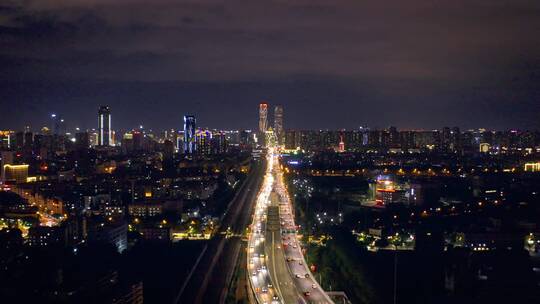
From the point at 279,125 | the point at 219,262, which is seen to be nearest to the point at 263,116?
the point at 279,125

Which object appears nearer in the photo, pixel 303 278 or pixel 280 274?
pixel 303 278

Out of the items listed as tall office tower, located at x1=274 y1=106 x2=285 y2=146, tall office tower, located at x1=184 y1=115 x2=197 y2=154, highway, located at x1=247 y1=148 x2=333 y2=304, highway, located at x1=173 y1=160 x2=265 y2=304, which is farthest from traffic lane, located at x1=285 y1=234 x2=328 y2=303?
tall office tower, located at x1=274 y1=106 x2=285 y2=146

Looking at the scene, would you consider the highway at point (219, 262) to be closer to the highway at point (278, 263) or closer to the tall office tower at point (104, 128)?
the highway at point (278, 263)

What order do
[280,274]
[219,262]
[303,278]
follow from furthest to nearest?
1. [219,262]
2. [280,274]
3. [303,278]

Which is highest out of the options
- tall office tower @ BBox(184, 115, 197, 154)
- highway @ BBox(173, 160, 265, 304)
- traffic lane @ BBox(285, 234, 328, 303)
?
tall office tower @ BBox(184, 115, 197, 154)

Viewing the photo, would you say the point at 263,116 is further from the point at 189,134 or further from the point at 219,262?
the point at 219,262

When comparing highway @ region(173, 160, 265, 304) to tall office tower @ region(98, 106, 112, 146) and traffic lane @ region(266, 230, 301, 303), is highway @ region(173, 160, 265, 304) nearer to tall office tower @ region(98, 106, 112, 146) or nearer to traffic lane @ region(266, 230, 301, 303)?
traffic lane @ region(266, 230, 301, 303)

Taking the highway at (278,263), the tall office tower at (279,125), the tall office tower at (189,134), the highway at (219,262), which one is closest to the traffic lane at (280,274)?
the highway at (278,263)

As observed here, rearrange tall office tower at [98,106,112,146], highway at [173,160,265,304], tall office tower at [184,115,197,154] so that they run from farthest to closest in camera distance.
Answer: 1. tall office tower at [98,106,112,146]
2. tall office tower at [184,115,197,154]
3. highway at [173,160,265,304]
